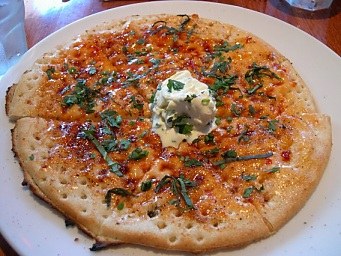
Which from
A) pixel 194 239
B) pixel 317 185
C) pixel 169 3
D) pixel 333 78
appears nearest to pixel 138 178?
pixel 194 239

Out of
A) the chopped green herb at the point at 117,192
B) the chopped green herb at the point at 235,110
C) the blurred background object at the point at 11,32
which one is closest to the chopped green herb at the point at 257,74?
the chopped green herb at the point at 235,110

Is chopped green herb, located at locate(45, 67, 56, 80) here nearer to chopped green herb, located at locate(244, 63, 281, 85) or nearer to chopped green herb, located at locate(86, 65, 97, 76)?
chopped green herb, located at locate(86, 65, 97, 76)

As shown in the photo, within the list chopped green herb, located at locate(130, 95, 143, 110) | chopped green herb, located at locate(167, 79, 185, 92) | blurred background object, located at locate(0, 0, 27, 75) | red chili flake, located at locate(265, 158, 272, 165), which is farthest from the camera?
blurred background object, located at locate(0, 0, 27, 75)

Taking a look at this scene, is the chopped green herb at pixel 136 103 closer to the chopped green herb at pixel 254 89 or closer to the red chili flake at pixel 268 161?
the chopped green herb at pixel 254 89

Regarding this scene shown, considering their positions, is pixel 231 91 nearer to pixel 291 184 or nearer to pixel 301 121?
pixel 301 121


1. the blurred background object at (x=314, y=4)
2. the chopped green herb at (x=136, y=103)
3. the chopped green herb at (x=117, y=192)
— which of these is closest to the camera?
the chopped green herb at (x=117, y=192)

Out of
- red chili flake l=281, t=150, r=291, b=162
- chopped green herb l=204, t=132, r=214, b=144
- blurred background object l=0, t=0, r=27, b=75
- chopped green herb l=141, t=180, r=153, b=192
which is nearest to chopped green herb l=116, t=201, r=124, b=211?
chopped green herb l=141, t=180, r=153, b=192

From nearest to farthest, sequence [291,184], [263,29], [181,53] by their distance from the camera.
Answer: [291,184] < [181,53] < [263,29]
